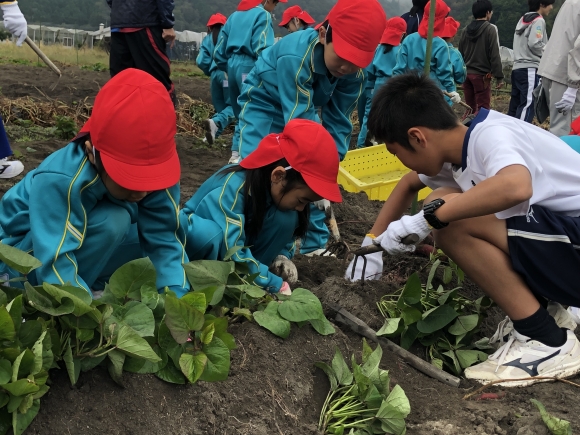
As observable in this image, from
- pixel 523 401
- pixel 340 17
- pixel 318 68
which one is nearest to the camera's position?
pixel 523 401

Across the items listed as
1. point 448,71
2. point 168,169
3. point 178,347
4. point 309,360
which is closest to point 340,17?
point 168,169

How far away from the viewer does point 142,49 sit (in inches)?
217

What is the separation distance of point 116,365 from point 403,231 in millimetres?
1195

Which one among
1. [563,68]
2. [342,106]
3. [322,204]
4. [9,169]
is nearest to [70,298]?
[322,204]

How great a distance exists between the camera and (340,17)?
319 centimetres

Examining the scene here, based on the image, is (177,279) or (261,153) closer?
(177,279)

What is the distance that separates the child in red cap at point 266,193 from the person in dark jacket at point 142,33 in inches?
120

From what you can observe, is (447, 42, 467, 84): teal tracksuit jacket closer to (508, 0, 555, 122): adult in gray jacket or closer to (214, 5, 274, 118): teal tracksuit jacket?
(508, 0, 555, 122): adult in gray jacket

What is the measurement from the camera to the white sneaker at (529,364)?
7.66 ft

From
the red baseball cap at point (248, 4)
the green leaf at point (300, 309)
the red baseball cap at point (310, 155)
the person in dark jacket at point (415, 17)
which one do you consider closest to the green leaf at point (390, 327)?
the green leaf at point (300, 309)

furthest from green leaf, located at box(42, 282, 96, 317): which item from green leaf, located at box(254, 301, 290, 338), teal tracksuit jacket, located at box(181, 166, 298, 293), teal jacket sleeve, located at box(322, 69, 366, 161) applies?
Answer: teal jacket sleeve, located at box(322, 69, 366, 161)

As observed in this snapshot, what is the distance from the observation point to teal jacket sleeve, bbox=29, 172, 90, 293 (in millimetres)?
1907

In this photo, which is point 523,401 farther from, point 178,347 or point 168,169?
point 168,169

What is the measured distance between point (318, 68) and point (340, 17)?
0.35 m
